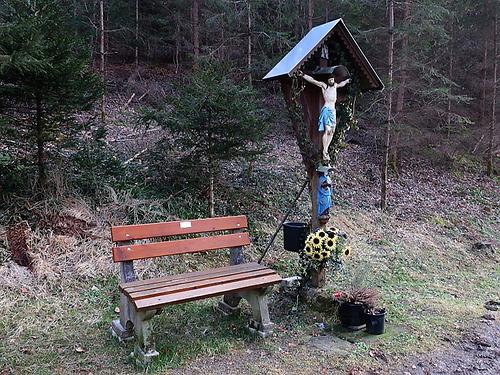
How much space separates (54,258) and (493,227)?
30.4ft

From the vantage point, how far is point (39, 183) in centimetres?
591

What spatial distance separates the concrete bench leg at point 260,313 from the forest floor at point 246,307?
0.09 metres

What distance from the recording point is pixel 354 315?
4305mm

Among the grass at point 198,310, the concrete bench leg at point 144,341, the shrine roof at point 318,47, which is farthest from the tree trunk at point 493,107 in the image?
the concrete bench leg at point 144,341

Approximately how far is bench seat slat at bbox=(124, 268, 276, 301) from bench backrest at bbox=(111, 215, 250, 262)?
41cm

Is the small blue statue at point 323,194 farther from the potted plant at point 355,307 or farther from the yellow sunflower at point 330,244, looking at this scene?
the potted plant at point 355,307

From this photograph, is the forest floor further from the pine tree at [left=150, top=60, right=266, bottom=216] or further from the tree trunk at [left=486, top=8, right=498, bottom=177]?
the tree trunk at [left=486, top=8, right=498, bottom=177]

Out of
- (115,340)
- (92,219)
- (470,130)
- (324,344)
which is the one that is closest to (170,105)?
(92,219)

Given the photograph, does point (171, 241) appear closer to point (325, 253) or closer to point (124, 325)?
point (124, 325)

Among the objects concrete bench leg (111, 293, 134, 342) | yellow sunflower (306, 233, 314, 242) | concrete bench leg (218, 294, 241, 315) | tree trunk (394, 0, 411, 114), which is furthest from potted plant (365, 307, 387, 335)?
tree trunk (394, 0, 411, 114)

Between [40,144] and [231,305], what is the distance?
3.39m

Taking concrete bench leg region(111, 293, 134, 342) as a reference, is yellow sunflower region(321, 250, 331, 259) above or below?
above

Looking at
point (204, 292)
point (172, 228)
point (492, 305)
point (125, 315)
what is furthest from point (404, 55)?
point (125, 315)

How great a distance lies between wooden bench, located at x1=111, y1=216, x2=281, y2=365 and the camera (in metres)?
3.53
